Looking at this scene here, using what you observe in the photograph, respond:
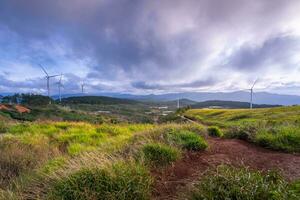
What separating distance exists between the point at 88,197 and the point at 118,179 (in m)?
0.64

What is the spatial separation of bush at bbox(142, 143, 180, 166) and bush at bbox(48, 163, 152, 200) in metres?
1.31

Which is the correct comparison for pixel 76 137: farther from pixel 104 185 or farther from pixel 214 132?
pixel 104 185

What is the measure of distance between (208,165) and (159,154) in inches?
47.2

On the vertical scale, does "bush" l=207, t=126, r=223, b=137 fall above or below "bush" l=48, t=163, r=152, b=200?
below

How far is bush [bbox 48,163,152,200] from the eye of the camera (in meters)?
4.34

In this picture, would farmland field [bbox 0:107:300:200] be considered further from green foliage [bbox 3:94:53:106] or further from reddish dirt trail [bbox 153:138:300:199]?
green foliage [bbox 3:94:53:106]

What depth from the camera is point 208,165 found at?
249 inches

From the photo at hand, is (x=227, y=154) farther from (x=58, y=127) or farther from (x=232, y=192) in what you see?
(x=58, y=127)

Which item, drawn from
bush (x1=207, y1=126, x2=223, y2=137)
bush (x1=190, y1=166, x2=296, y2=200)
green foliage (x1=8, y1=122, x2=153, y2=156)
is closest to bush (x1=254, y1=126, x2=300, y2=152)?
bush (x1=207, y1=126, x2=223, y2=137)

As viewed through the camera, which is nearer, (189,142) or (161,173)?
(161,173)

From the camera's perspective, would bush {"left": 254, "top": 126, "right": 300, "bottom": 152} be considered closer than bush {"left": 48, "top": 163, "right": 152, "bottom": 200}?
No

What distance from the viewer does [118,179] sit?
4.66 meters

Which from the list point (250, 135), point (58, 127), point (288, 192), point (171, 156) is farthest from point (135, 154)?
point (58, 127)

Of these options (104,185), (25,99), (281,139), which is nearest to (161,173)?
(104,185)
